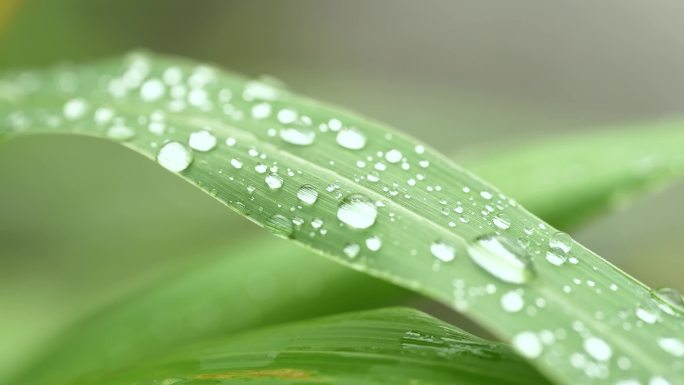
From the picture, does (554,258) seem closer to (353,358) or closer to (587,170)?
(353,358)

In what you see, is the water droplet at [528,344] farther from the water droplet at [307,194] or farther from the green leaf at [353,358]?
the water droplet at [307,194]

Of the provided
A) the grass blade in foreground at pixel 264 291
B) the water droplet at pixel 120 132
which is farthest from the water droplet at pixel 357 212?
the grass blade in foreground at pixel 264 291

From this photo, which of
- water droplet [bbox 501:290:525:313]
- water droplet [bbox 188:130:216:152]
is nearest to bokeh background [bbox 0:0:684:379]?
water droplet [bbox 188:130:216:152]

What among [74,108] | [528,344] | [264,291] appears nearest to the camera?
[528,344]

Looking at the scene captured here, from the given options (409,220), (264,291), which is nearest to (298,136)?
(409,220)

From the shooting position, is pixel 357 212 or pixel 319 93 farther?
pixel 319 93

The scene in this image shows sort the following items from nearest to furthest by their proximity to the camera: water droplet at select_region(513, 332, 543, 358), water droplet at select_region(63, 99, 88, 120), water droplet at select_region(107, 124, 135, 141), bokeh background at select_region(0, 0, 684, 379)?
1. water droplet at select_region(513, 332, 543, 358)
2. water droplet at select_region(107, 124, 135, 141)
3. water droplet at select_region(63, 99, 88, 120)
4. bokeh background at select_region(0, 0, 684, 379)

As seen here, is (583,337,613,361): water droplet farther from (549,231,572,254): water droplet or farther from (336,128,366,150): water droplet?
(336,128,366,150): water droplet
